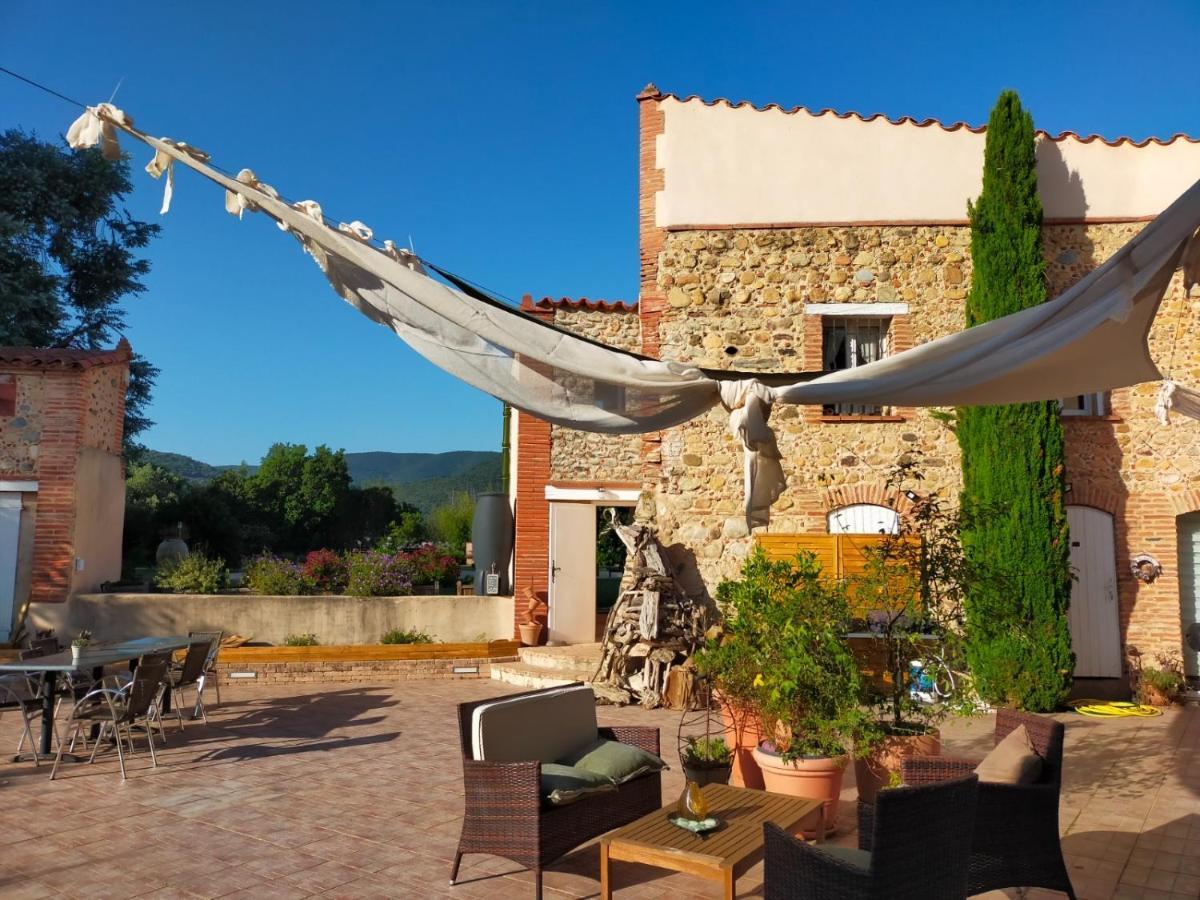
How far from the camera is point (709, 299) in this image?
32.5 feet

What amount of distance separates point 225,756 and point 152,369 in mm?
17946

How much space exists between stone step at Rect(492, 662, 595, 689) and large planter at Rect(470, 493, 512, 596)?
2.39m

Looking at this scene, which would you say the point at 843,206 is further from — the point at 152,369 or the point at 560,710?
the point at 152,369

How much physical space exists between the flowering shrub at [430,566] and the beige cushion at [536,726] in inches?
354

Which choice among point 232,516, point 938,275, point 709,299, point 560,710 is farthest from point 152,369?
point 560,710

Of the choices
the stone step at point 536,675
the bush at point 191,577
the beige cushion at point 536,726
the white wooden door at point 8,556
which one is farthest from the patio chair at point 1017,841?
the white wooden door at point 8,556

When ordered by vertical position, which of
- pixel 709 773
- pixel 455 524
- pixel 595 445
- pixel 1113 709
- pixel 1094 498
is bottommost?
pixel 1113 709

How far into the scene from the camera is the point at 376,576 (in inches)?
464

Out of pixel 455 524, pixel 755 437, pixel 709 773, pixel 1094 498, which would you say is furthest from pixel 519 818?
pixel 455 524

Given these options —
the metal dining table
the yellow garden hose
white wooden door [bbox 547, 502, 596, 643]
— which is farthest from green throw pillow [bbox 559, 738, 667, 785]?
white wooden door [bbox 547, 502, 596, 643]

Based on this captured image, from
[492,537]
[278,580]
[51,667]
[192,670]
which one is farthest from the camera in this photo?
[492,537]

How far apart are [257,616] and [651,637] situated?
17.9ft

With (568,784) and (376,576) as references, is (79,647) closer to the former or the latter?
(568,784)

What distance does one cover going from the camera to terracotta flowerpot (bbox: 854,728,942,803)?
457 cm
